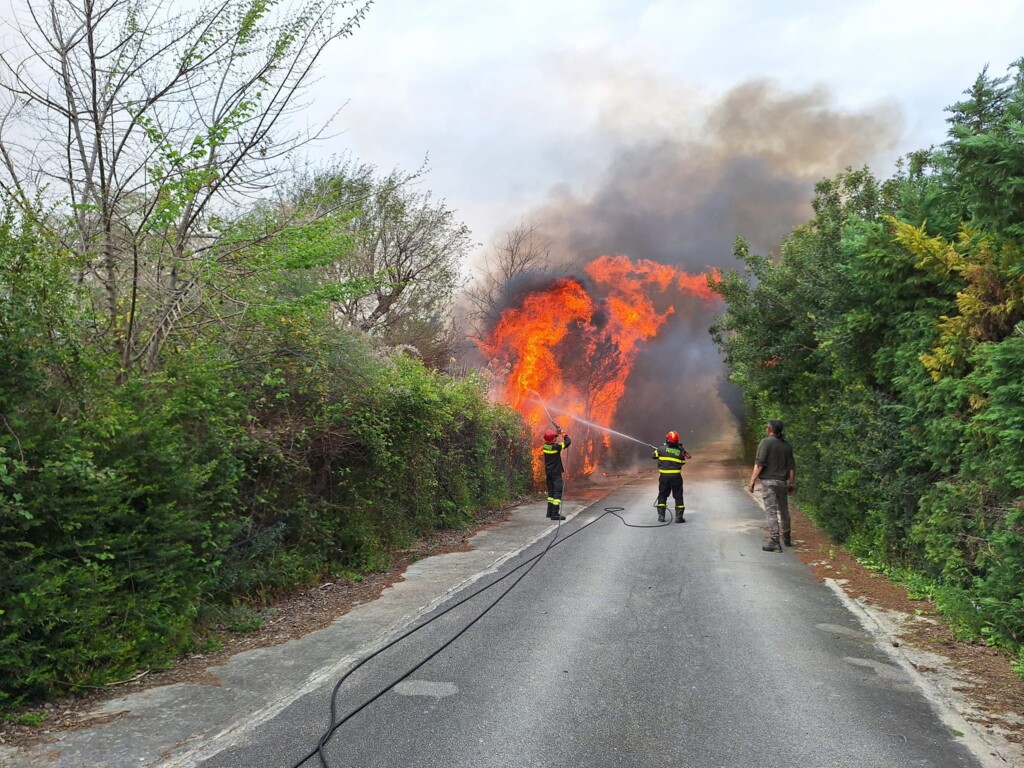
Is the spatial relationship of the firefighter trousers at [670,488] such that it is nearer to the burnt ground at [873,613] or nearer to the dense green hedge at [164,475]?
the burnt ground at [873,613]

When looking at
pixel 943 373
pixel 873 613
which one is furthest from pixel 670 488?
pixel 943 373

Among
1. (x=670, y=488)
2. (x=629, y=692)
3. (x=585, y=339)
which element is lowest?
(x=629, y=692)

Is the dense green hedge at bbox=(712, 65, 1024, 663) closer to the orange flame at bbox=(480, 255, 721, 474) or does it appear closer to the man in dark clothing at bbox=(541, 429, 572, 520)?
the man in dark clothing at bbox=(541, 429, 572, 520)

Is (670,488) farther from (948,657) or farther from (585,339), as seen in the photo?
(585,339)

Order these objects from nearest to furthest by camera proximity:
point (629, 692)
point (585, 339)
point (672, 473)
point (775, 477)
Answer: point (629, 692) < point (775, 477) < point (672, 473) < point (585, 339)

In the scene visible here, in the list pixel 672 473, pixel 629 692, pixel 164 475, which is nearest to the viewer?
pixel 629 692

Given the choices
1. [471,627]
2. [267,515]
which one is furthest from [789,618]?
[267,515]

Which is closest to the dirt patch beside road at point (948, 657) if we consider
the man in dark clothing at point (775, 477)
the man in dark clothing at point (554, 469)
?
the man in dark clothing at point (775, 477)

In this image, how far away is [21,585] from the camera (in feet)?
13.4

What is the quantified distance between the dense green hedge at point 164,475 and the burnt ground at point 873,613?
0.58ft

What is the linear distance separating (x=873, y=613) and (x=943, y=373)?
253 cm

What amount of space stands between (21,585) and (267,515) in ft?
11.0

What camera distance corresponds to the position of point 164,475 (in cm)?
530

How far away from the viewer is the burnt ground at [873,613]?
4172 millimetres
